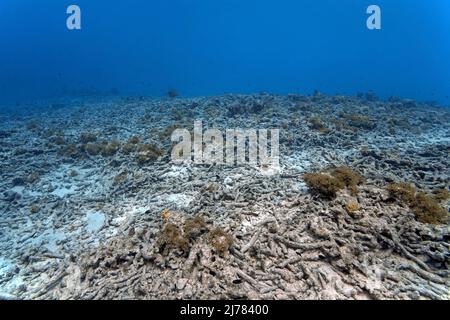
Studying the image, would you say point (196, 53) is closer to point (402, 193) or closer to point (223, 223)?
point (223, 223)

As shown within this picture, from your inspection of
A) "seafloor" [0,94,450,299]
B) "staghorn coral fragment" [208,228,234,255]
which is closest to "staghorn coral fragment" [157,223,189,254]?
"seafloor" [0,94,450,299]

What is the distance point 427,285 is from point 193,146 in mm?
12930

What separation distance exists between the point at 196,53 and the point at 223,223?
200m

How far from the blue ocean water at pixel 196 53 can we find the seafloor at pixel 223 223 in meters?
73.1

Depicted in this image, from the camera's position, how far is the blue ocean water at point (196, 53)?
103625 mm

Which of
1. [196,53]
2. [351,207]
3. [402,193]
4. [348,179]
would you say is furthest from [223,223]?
[196,53]

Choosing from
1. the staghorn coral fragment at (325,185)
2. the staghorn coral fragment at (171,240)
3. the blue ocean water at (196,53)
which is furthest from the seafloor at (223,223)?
the blue ocean water at (196,53)

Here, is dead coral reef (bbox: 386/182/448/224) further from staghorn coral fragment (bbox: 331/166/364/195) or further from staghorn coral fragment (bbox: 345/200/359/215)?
staghorn coral fragment (bbox: 345/200/359/215)

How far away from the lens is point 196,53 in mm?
192125

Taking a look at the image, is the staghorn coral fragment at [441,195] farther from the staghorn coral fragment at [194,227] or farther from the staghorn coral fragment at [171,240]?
the staghorn coral fragment at [171,240]

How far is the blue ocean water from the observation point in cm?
10362

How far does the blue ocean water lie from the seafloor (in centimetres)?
7310

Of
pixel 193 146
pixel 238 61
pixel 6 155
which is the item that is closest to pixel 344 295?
pixel 193 146

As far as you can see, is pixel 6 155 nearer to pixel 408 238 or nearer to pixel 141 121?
pixel 141 121
